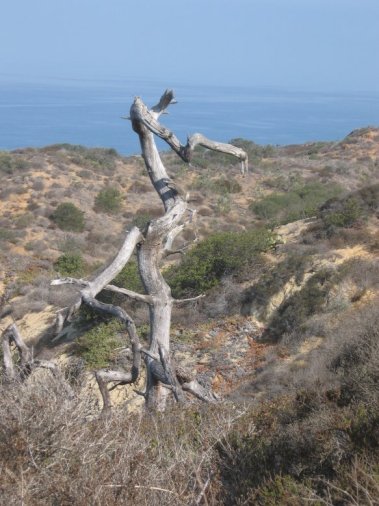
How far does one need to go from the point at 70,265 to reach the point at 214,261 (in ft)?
26.4

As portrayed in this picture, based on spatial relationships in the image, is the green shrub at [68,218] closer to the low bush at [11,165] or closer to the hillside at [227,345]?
the hillside at [227,345]

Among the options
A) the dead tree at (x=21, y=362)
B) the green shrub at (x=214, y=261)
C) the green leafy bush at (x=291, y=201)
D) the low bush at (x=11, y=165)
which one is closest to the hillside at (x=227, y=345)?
the green shrub at (x=214, y=261)

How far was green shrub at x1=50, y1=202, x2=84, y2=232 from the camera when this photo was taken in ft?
86.2

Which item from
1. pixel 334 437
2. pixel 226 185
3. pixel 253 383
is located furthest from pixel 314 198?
pixel 334 437

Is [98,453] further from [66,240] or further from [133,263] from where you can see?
[66,240]

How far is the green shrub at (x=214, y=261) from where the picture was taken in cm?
1324

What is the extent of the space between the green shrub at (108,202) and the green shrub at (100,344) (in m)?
16.9

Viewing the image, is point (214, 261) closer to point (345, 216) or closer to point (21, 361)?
point (345, 216)

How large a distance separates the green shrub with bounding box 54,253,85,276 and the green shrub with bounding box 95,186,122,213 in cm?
822

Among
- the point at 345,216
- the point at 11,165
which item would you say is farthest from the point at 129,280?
the point at 11,165

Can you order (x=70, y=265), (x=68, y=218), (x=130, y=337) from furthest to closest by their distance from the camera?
(x=68, y=218)
(x=70, y=265)
(x=130, y=337)

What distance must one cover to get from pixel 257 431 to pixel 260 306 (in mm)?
7332

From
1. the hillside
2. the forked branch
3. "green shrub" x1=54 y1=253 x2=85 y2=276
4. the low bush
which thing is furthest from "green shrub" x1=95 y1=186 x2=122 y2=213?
the forked branch

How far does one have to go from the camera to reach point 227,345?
11.2 m
